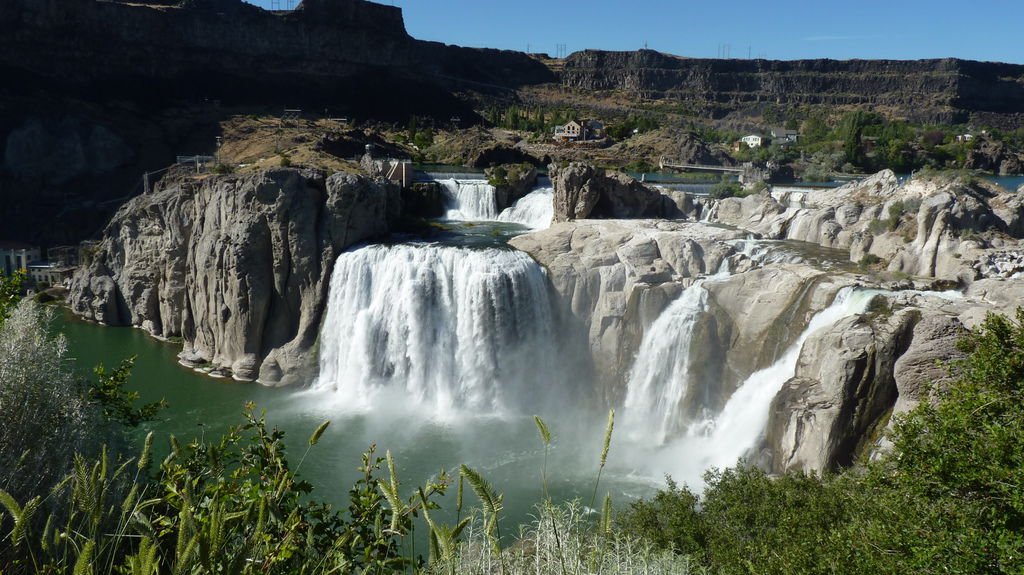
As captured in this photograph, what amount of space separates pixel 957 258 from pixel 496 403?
49.7 feet

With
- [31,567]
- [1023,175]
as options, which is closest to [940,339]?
[31,567]

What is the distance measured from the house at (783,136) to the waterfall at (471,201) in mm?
43327

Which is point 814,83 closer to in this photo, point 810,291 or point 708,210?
point 708,210

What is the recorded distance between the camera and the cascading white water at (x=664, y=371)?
22.6 meters

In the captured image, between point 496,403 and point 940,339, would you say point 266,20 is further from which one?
point 940,339

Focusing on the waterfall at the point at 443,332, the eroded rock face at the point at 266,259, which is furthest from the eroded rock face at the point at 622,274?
the eroded rock face at the point at 266,259

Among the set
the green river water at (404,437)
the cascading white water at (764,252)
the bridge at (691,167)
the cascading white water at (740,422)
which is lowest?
the green river water at (404,437)

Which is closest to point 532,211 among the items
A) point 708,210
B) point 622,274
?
point 708,210

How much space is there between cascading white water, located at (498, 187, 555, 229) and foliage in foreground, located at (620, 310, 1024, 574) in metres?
25.0

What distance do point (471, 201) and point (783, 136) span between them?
5353cm

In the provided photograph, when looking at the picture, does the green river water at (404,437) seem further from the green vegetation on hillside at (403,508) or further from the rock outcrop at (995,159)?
the rock outcrop at (995,159)

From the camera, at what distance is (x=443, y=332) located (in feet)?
85.9

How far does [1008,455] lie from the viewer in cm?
782

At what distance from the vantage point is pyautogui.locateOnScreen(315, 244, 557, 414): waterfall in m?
25.6
